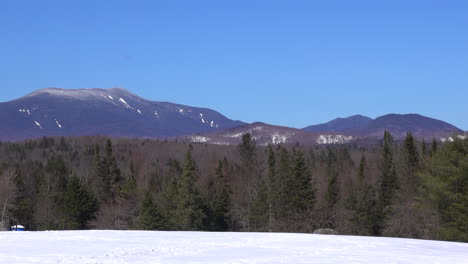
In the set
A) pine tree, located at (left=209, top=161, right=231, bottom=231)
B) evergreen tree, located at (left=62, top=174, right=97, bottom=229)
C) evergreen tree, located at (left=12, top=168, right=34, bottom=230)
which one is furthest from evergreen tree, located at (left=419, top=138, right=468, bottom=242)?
evergreen tree, located at (left=12, top=168, right=34, bottom=230)

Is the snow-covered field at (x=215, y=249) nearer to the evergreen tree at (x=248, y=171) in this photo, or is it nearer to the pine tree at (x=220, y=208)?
the pine tree at (x=220, y=208)

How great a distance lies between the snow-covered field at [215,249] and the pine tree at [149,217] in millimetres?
40175

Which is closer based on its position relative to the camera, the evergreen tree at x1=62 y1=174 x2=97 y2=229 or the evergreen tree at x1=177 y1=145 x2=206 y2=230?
the evergreen tree at x1=177 y1=145 x2=206 y2=230

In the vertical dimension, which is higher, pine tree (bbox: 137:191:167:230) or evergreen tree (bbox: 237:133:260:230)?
evergreen tree (bbox: 237:133:260:230)

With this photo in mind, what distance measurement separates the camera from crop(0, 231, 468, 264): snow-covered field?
65.5 feet

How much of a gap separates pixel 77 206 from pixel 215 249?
65016 mm

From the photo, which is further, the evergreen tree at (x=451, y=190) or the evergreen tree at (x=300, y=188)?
the evergreen tree at (x=300, y=188)

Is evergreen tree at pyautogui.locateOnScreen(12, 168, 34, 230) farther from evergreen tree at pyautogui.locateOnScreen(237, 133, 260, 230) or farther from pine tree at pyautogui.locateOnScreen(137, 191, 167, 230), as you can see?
evergreen tree at pyautogui.locateOnScreen(237, 133, 260, 230)

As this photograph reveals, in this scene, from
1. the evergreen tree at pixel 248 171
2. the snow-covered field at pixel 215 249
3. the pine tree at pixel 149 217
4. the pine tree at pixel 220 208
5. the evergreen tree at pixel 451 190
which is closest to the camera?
the snow-covered field at pixel 215 249

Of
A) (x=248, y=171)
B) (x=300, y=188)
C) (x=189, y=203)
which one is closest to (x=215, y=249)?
(x=189, y=203)

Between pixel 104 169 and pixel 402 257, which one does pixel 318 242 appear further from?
pixel 104 169

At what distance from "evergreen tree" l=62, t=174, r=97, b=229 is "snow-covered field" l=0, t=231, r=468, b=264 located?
182 ft

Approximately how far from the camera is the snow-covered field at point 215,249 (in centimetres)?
1996

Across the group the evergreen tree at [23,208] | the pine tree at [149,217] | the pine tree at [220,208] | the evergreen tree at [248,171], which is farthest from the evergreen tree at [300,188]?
the evergreen tree at [23,208]
